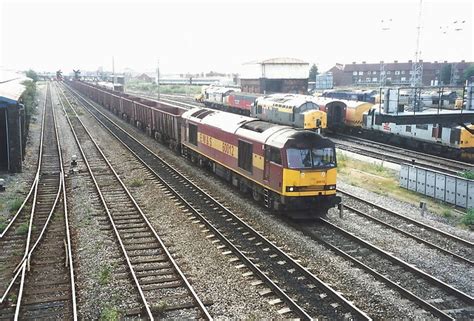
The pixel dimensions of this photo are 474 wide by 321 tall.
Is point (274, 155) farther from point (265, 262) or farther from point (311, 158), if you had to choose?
point (265, 262)

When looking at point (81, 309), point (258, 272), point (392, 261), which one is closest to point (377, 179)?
point (392, 261)

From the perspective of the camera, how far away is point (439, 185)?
21.5 metres

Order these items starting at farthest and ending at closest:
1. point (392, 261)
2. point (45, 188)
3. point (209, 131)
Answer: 1. point (209, 131)
2. point (45, 188)
3. point (392, 261)

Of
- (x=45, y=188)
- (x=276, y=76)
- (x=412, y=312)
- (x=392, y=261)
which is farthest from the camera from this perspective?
(x=276, y=76)

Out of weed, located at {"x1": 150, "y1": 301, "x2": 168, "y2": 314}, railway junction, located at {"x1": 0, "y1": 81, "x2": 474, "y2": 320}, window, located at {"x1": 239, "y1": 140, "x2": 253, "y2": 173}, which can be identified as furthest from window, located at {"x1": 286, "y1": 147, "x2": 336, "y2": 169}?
weed, located at {"x1": 150, "y1": 301, "x2": 168, "y2": 314}

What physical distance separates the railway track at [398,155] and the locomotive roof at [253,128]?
1199 cm

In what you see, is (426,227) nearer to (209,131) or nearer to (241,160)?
(241,160)

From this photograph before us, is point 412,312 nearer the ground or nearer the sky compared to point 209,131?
nearer the ground

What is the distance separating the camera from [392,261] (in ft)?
45.1

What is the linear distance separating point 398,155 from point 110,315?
89.0 feet

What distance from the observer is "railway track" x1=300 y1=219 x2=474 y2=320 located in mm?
11070

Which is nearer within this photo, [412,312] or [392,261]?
[412,312]

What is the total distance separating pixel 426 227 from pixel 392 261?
381 centimetres

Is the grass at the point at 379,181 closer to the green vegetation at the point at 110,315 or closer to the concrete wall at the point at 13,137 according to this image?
the green vegetation at the point at 110,315
